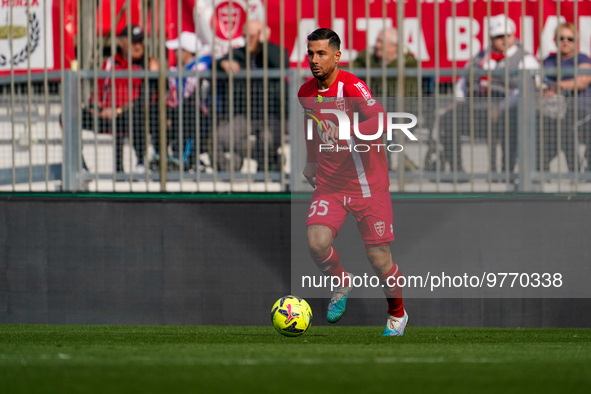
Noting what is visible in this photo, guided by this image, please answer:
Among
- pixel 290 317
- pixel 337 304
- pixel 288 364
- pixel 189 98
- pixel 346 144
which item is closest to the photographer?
pixel 288 364

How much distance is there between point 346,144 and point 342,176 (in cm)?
26

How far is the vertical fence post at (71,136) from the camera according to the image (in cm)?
1051

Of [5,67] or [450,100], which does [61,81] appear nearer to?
[5,67]

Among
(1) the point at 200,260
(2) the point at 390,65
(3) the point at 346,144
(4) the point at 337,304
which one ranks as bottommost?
(4) the point at 337,304

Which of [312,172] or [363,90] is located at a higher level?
[363,90]

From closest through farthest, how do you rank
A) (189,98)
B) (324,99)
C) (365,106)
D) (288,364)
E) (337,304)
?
(288,364)
(365,106)
(324,99)
(337,304)
(189,98)

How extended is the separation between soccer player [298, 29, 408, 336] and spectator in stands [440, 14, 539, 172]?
1.38 meters

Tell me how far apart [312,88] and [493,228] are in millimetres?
2545

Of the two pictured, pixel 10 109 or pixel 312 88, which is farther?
pixel 10 109

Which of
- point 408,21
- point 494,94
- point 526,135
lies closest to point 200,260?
point 408,21

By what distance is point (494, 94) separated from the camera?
33.6 ft

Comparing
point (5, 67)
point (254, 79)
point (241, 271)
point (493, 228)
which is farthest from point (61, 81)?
point (493, 228)

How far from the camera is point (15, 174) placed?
34.4ft

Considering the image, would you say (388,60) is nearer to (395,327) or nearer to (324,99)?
(324,99)
